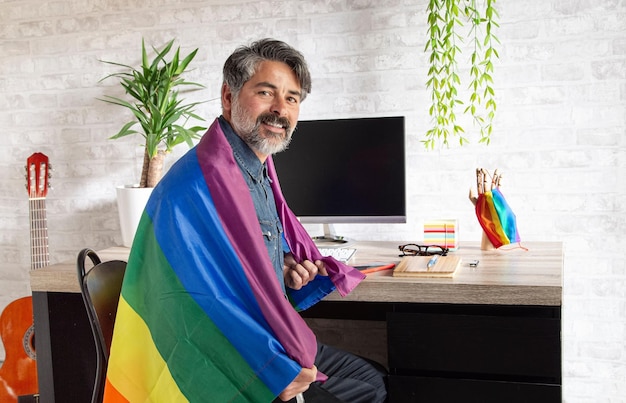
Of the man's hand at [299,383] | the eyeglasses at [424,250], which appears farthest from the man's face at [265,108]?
the eyeglasses at [424,250]

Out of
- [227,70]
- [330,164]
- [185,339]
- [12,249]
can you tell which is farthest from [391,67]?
[12,249]

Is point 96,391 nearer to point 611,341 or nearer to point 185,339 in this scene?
point 185,339

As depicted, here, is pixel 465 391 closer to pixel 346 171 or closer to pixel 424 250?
pixel 424 250

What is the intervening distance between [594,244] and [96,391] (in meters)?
1.81

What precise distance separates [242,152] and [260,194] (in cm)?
13

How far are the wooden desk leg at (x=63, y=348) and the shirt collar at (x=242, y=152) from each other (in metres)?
0.85

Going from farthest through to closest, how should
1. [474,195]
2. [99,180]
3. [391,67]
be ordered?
[99,180] → [391,67] → [474,195]

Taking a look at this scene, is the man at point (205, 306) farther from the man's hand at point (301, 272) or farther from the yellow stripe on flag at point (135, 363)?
the man's hand at point (301, 272)

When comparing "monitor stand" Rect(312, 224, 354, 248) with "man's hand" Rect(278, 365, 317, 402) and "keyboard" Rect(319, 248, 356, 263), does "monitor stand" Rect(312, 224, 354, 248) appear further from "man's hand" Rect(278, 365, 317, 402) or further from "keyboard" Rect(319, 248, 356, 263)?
"man's hand" Rect(278, 365, 317, 402)

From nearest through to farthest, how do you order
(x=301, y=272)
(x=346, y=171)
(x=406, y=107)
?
(x=301, y=272) → (x=346, y=171) → (x=406, y=107)

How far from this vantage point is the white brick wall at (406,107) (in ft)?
7.91

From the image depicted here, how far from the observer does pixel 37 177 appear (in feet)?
9.08

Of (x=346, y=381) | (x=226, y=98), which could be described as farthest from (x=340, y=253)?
(x=226, y=98)

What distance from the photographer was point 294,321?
1494 millimetres
